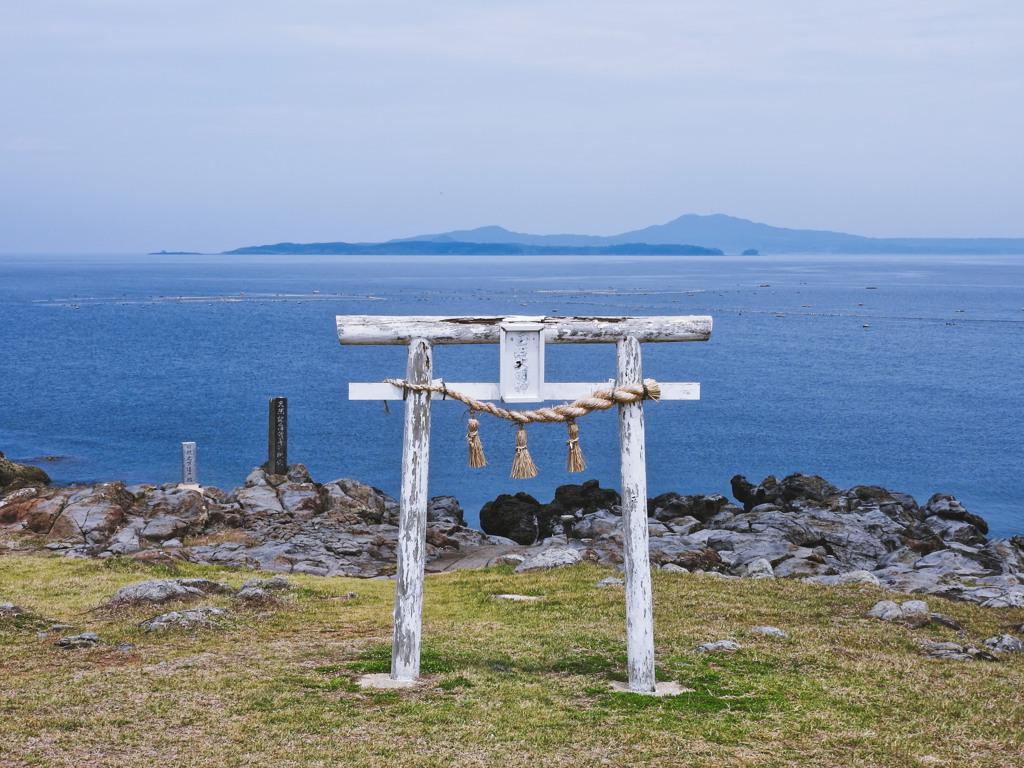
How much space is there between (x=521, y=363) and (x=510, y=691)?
3631 millimetres

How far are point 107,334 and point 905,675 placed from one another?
363 ft

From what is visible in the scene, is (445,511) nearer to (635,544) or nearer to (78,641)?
(78,641)

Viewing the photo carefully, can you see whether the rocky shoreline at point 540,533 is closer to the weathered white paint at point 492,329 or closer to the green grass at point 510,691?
the green grass at point 510,691

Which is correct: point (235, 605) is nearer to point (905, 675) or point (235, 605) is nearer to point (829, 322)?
point (905, 675)

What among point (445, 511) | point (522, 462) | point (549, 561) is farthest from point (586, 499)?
point (522, 462)

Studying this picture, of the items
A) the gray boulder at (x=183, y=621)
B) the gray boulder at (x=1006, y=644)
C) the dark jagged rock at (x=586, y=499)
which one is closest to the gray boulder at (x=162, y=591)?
the gray boulder at (x=183, y=621)

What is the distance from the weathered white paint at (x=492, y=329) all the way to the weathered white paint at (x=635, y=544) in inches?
15.2

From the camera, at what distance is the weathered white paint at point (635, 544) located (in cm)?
1088

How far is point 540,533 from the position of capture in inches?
1278

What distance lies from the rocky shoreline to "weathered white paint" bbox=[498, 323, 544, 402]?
30.0 ft

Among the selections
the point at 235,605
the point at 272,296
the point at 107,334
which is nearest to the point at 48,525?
the point at 235,605

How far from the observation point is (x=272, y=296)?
181m

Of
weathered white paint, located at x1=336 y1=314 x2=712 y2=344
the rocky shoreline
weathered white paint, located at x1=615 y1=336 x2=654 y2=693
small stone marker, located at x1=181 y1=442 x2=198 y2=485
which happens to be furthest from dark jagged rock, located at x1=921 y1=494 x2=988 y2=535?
small stone marker, located at x1=181 y1=442 x2=198 y2=485

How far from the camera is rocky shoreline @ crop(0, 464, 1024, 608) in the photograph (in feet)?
69.8
